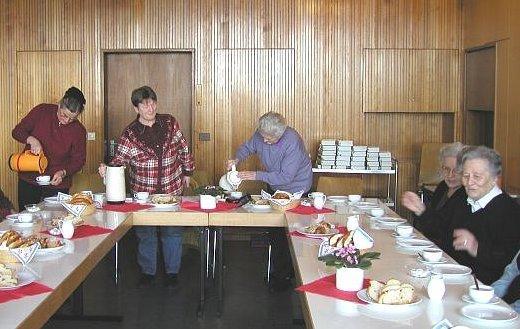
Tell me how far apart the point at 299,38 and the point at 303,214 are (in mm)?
3737

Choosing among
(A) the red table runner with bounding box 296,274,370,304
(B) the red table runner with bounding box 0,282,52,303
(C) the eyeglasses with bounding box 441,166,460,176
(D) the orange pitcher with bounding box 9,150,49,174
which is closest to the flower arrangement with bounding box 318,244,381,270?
(A) the red table runner with bounding box 296,274,370,304

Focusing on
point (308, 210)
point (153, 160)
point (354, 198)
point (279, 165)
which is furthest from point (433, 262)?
point (153, 160)

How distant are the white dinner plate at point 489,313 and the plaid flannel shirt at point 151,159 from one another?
362 cm

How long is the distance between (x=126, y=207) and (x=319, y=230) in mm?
1673

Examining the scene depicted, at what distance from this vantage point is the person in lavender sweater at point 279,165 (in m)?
5.78

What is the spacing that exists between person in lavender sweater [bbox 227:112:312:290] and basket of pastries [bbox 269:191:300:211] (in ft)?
1.67

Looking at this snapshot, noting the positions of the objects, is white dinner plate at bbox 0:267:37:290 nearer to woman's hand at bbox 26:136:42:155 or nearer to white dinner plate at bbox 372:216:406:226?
white dinner plate at bbox 372:216:406:226

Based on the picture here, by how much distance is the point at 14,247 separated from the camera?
323 centimetres

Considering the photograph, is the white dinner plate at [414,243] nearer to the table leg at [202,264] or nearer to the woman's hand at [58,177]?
the table leg at [202,264]

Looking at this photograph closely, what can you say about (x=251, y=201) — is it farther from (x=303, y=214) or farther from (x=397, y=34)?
(x=397, y=34)

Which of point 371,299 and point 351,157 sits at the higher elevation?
point 351,157

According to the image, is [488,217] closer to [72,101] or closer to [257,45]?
[72,101]

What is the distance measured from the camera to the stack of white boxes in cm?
802

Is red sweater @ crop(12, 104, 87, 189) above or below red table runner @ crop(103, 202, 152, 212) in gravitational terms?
above
